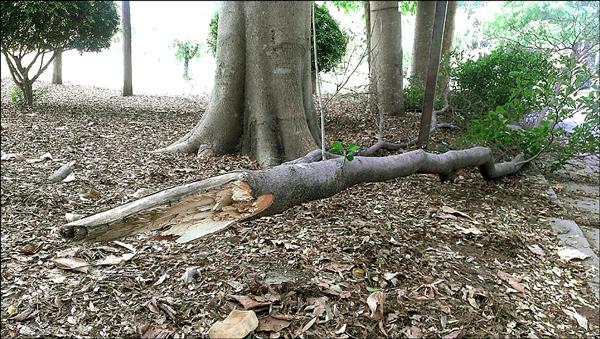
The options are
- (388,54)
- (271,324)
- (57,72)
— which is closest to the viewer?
(271,324)

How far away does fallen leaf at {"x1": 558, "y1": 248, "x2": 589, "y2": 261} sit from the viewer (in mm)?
2939

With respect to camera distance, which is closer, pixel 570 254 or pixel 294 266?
pixel 294 266

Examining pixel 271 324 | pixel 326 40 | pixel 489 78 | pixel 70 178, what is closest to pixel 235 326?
pixel 271 324

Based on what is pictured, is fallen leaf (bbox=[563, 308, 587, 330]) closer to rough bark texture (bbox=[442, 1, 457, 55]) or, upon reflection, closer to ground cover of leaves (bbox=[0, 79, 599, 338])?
ground cover of leaves (bbox=[0, 79, 599, 338])

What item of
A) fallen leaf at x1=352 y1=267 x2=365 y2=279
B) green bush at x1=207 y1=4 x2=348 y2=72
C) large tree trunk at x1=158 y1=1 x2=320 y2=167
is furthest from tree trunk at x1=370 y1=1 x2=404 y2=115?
fallen leaf at x1=352 y1=267 x2=365 y2=279

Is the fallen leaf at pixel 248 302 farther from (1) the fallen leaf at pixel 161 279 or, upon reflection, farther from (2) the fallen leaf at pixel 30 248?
(2) the fallen leaf at pixel 30 248

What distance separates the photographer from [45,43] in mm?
5805

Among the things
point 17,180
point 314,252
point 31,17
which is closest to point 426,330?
point 314,252

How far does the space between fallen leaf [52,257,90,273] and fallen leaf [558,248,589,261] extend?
8.93 feet

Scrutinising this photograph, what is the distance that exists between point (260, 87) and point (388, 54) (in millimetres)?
3457

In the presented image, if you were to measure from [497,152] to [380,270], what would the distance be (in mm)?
3443

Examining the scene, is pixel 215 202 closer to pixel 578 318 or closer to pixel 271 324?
pixel 271 324

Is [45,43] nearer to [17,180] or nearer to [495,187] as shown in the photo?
[17,180]

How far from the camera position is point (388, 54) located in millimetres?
6871
